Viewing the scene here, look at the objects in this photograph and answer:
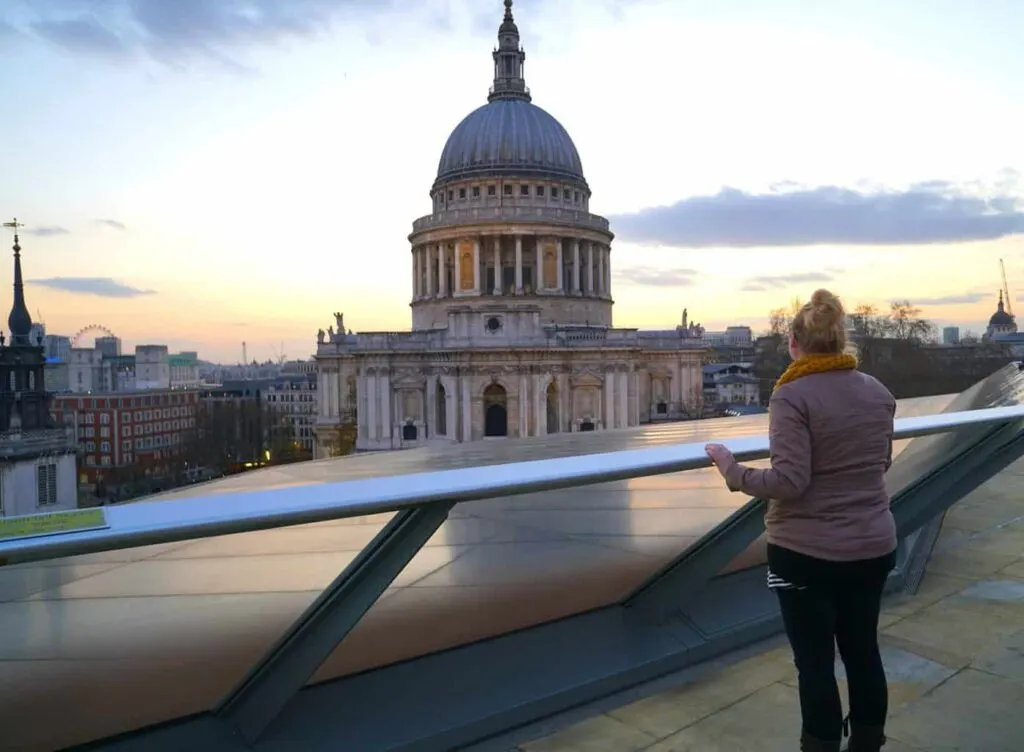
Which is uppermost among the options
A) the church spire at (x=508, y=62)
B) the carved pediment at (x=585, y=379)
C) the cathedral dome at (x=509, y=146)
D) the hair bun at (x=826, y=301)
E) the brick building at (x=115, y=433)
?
the church spire at (x=508, y=62)

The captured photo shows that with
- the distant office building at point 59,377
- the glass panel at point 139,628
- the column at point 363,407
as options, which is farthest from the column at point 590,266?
the distant office building at point 59,377

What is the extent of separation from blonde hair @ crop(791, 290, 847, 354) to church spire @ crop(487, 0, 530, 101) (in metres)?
72.0

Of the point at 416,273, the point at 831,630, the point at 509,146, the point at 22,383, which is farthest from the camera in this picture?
the point at 416,273

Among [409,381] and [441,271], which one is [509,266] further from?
[409,381]

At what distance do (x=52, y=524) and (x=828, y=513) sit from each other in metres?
2.19

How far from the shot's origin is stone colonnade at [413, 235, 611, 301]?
5981 centimetres

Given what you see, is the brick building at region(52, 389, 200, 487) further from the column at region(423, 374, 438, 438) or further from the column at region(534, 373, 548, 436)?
the column at region(534, 373, 548, 436)

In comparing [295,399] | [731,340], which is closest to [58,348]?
[295,399]

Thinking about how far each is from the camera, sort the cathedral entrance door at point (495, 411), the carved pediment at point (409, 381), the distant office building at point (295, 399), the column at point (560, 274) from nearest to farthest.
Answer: the cathedral entrance door at point (495, 411)
the carved pediment at point (409, 381)
the column at point (560, 274)
the distant office building at point (295, 399)

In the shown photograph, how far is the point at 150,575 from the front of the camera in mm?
3480

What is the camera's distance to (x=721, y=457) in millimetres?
2719

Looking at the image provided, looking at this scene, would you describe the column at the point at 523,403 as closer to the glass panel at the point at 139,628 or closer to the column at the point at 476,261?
the column at the point at 476,261

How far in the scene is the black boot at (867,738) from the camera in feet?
8.78

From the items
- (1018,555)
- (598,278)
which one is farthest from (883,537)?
(598,278)
